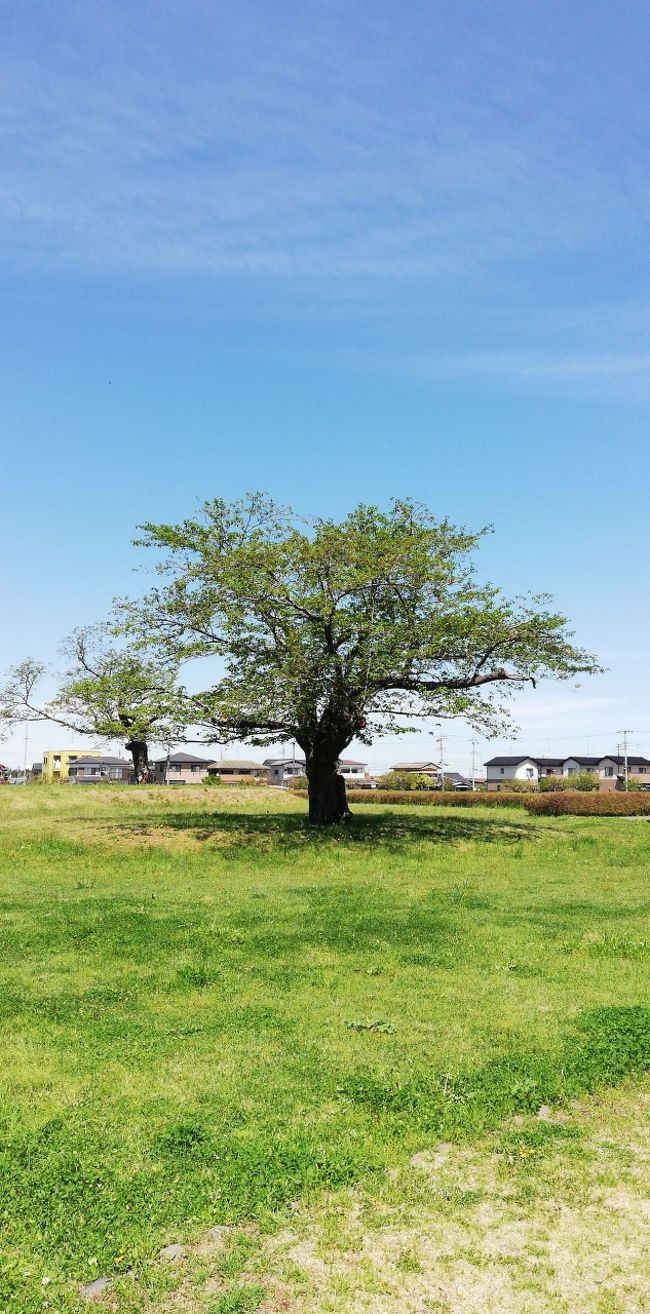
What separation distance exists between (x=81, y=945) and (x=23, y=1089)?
541 centimetres

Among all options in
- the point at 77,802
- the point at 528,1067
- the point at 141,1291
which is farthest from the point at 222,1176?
the point at 77,802

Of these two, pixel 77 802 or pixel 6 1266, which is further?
pixel 77 802

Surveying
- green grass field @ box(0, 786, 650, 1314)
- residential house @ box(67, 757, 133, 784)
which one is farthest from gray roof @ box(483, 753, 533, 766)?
green grass field @ box(0, 786, 650, 1314)

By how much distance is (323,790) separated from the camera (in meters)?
32.5

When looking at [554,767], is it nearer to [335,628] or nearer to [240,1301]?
[335,628]

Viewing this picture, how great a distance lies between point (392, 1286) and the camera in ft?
16.6

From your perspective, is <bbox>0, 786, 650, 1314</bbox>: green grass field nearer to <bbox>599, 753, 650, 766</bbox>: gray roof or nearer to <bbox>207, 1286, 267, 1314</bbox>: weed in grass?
<bbox>207, 1286, 267, 1314</bbox>: weed in grass

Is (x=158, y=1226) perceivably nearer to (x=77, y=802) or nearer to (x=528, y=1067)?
(x=528, y=1067)

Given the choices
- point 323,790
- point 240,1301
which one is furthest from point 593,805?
point 240,1301

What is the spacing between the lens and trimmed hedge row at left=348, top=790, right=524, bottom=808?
205 feet

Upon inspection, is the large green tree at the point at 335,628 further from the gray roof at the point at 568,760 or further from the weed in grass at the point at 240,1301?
the gray roof at the point at 568,760

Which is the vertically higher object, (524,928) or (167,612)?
(167,612)

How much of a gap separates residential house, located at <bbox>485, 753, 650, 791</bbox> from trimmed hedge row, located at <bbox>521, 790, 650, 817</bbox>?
9682cm

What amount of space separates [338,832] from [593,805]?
2702 cm
